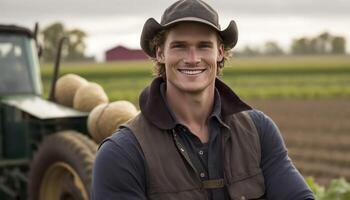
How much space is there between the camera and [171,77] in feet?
7.64

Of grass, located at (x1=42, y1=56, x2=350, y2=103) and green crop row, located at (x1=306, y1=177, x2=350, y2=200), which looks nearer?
green crop row, located at (x1=306, y1=177, x2=350, y2=200)

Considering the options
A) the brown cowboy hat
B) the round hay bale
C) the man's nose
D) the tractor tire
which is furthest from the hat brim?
the round hay bale

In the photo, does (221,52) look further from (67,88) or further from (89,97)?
(67,88)

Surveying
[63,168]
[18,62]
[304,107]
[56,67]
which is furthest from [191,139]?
[304,107]

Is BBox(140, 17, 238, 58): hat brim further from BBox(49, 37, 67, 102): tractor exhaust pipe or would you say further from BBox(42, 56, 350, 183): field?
BBox(49, 37, 67, 102): tractor exhaust pipe

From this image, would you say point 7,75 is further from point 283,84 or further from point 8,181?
point 283,84

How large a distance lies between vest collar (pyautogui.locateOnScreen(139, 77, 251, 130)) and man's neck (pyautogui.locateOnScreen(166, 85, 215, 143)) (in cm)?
4

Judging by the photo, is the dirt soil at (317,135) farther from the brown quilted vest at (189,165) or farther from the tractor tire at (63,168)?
the brown quilted vest at (189,165)

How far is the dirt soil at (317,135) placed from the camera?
1111 cm

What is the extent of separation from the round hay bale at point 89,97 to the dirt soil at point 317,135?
202 inches

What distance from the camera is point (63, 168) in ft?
17.5

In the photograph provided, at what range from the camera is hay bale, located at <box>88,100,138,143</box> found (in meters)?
5.02

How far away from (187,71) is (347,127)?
47.8ft

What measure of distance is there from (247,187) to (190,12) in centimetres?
62
